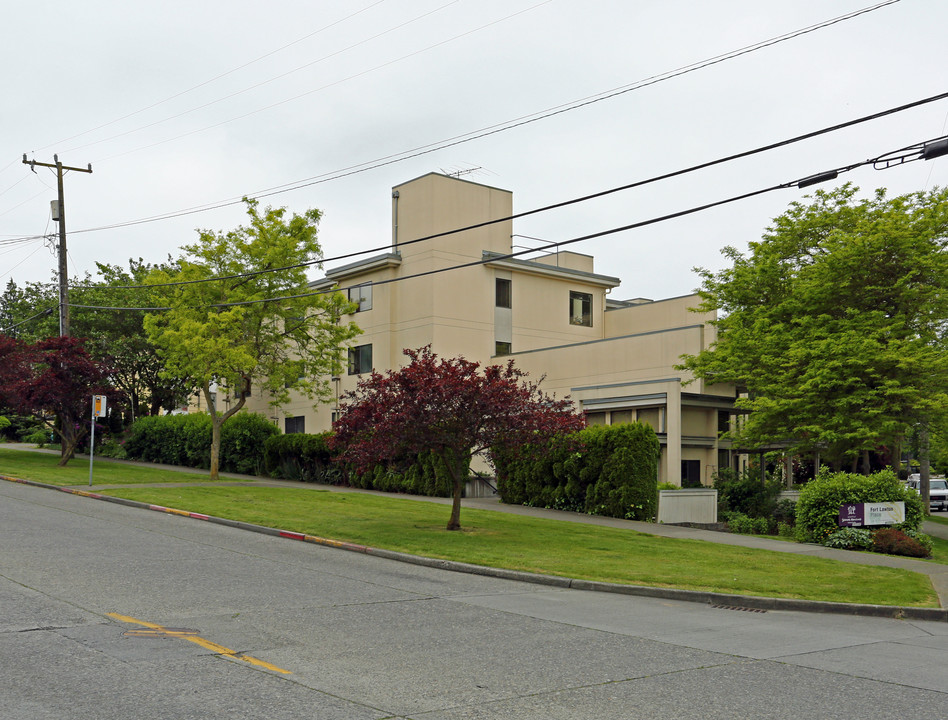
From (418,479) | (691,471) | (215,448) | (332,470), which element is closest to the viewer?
(418,479)

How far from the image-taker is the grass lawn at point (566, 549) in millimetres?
13805

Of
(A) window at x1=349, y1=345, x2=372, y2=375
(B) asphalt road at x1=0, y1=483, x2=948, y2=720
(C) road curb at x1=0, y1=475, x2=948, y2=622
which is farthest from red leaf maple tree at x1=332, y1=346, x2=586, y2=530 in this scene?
(A) window at x1=349, y1=345, x2=372, y2=375

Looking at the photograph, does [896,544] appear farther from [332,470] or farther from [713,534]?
[332,470]

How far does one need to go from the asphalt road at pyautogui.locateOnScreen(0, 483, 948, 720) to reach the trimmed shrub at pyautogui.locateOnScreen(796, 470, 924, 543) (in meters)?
9.21

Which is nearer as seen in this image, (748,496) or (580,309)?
(748,496)

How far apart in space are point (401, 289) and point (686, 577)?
26.2m

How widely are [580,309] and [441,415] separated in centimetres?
2454

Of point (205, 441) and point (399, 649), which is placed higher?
point (205, 441)

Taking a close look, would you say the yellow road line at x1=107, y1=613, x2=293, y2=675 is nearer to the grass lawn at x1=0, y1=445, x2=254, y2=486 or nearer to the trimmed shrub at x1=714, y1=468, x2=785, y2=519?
the grass lawn at x1=0, y1=445, x2=254, y2=486

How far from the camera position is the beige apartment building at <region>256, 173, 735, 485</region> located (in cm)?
3206

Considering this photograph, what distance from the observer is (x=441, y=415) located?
1862cm

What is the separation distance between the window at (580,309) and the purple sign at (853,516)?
22.1m

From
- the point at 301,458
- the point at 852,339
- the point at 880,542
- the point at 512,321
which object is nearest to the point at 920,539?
the point at 880,542

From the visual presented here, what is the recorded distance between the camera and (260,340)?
32219mm
